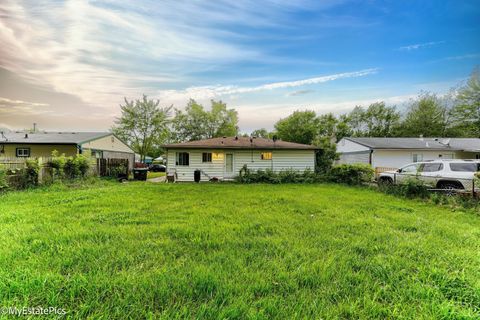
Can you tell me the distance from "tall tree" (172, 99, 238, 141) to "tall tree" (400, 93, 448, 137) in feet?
100

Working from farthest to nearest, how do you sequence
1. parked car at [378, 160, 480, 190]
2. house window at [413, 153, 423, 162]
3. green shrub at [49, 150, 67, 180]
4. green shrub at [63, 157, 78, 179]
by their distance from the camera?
house window at [413, 153, 423, 162] < green shrub at [63, 157, 78, 179] < green shrub at [49, 150, 67, 180] < parked car at [378, 160, 480, 190]

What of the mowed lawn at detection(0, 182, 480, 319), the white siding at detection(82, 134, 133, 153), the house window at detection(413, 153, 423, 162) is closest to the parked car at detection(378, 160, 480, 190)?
the mowed lawn at detection(0, 182, 480, 319)

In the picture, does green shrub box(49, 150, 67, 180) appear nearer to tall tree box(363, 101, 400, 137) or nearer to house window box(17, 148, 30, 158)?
house window box(17, 148, 30, 158)

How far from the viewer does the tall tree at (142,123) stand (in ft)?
82.3

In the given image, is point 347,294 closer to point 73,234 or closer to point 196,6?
point 73,234

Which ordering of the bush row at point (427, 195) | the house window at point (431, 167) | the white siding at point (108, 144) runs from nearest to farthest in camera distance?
the bush row at point (427, 195) → the house window at point (431, 167) → the white siding at point (108, 144)

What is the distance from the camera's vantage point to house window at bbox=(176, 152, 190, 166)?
1384 cm

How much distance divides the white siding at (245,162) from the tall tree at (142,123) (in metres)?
14.4

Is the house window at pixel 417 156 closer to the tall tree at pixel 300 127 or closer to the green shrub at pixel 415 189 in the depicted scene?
the tall tree at pixel 300 127

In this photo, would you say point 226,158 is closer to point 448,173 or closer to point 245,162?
point 245,162

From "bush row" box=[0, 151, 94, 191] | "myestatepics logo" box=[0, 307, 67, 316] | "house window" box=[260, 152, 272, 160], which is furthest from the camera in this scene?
"house window" box=[260, 152, 272, 160]

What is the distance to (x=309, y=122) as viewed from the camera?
109 feet

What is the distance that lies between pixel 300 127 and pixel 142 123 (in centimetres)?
2420

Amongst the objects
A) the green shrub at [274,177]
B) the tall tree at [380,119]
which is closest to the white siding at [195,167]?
the green shrub at [274,177]
